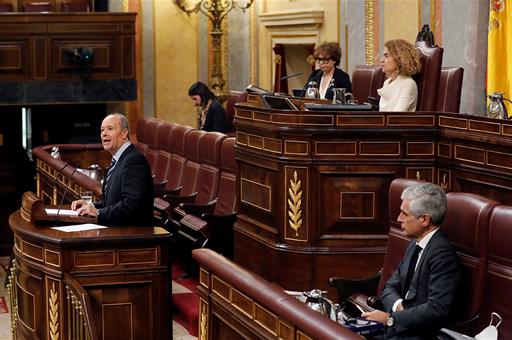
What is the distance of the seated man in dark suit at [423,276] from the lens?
3.96 metres

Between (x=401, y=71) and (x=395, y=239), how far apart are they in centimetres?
182

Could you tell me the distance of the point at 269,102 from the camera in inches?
249

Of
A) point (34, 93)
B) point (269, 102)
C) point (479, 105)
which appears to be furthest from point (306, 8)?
point (269, 102)

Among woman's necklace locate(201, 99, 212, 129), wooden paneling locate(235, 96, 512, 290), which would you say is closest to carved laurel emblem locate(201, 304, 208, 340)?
wooden paneling locate(235, 96, 512, 290)

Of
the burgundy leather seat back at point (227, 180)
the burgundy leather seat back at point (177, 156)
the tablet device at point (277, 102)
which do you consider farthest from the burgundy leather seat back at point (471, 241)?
the burgundy leather seat back at point (177, 156)

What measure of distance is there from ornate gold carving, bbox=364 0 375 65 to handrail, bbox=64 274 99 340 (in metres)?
4.94

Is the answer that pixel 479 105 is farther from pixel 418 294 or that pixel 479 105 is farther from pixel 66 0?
pixel 66 0

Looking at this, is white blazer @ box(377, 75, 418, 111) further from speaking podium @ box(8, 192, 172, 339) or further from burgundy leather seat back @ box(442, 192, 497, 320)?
burgundy leather seat back @ box(442, 192, 497, 320)

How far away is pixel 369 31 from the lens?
9539 mm

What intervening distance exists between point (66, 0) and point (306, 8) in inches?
135

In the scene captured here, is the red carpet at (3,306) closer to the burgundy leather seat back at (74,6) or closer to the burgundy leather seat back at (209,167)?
the burgundy leather seat back at (209,167)

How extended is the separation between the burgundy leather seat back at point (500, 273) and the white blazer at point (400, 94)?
7.51 feet

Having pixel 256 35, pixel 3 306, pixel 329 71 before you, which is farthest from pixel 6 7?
Answer: pixel 329 71

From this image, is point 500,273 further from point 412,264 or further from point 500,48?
point 500,48
